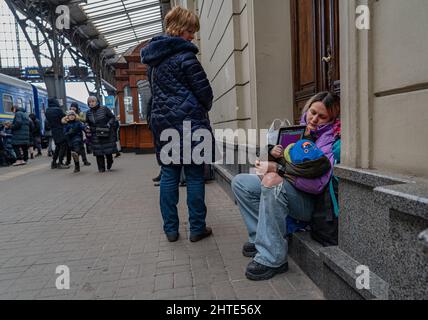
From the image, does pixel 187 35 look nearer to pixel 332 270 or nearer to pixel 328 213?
pixel 328 213

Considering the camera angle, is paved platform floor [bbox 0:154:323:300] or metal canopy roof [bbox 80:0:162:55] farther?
metal canopy roof [bbox 80:0:162:55]

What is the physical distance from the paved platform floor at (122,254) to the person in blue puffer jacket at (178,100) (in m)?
0.32

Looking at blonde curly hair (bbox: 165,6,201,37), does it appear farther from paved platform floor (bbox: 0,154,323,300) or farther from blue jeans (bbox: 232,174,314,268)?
paved platform floor (bbox: 0,154,323,300)

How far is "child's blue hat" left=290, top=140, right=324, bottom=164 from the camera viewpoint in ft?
6.47

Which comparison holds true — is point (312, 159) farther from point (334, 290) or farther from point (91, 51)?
point (91, 51)

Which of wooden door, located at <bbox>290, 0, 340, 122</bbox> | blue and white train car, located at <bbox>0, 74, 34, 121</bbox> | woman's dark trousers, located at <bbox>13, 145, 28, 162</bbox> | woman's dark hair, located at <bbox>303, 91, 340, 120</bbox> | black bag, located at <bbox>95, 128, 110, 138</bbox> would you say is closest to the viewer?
woman's dark hair, located at <bbox>303, 91, 340, 120</bbox>

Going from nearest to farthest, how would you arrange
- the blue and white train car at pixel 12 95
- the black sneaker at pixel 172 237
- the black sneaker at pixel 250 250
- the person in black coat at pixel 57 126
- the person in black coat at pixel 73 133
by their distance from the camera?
the black sneaker at pixel 250 250
the black sneaker at pixel 172 237
the person in black coat at pixel 73 133
the person in black coat at pixel 57 126
the blue and white train car at pixel 12 95

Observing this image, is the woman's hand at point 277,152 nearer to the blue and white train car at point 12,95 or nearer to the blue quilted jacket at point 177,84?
the blue quilted jacket at point 177,84

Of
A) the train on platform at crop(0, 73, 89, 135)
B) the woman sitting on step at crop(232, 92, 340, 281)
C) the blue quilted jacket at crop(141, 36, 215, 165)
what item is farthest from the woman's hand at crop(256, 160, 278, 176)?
the train on platform at crop(0, 73, 89, 135)

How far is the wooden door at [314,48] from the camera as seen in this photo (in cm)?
273

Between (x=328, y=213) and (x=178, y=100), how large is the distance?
1539mm

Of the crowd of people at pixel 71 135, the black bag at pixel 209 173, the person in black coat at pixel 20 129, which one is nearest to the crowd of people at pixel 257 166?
the black bag at pixel 209 173
